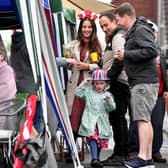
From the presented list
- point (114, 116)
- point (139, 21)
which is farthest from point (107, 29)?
point (114, 116)

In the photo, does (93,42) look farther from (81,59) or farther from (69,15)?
(69,15)

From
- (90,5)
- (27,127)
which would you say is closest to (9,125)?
(27,127)

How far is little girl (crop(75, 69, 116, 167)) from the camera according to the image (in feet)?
19.1

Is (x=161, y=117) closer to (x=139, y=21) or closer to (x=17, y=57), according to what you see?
(x=139, y=21)

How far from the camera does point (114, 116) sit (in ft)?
19.7

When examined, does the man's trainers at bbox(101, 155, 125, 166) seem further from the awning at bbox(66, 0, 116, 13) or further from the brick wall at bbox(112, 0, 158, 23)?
the brick wall at bbox(112, 0, 158, 23)

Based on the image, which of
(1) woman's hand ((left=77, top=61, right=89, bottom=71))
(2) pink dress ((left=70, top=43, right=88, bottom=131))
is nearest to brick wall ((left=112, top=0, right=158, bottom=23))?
(2) pink dress ((left=70, top=43, right=88, bottom=131))

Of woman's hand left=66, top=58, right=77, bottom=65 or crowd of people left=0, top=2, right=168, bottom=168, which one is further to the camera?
woman's hand left=66, top=58, right=77, bottom=65

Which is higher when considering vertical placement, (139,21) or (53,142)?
(139,21)

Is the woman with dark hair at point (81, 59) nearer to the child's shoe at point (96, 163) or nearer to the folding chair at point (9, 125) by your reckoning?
the child's shoe at point (96, 163)

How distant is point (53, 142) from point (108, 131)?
43.4 inches

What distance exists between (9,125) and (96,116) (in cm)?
159

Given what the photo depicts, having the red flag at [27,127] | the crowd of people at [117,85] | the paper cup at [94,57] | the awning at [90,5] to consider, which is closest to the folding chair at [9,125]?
the red flag at [27,127]

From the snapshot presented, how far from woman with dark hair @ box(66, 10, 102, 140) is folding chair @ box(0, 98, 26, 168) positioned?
1.65 meters
